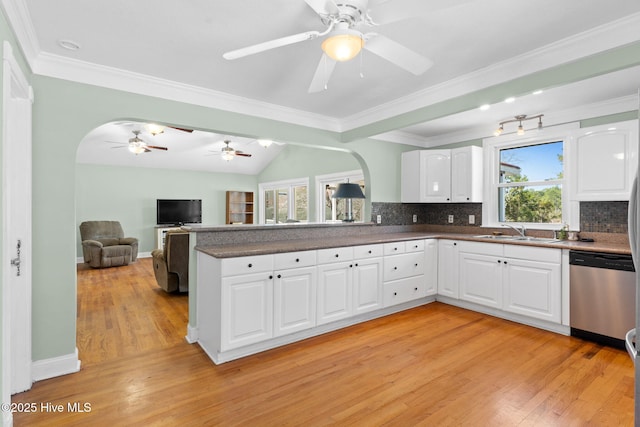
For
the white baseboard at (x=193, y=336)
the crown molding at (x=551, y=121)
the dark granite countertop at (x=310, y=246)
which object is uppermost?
the crown molding at (x=551, y=121)

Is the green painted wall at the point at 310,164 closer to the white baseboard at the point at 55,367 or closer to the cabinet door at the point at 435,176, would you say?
the cabinet door at the point at 435,176

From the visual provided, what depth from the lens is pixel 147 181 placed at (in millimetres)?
8094

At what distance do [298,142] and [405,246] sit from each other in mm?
1760

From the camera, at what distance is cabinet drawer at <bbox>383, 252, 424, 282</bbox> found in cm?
Answer: 373

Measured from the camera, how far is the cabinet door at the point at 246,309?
8.46 ft

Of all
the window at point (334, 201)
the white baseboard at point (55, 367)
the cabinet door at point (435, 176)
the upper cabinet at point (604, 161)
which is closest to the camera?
the white baseboard at point (55, 367)

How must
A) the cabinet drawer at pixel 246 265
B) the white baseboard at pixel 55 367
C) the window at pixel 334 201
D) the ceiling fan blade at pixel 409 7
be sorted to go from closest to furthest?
the ceiling fan blade at pixel 409 7
the white baseboard at pixel 55 367
the cabinet drawer at pixel 246 265
the window at pixel 334 201

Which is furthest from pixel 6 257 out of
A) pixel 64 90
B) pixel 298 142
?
pixel 298 142

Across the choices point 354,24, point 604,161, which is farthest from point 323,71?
point 604,161

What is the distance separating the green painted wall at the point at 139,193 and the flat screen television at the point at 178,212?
20 cm

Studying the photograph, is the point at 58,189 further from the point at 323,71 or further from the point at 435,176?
the point at 435,176

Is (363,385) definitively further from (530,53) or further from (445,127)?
(445,127)

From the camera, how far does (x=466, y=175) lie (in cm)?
443

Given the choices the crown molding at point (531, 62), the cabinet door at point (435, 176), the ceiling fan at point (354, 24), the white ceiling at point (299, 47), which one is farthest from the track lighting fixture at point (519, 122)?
the ceiling fan at point (354, 24)
